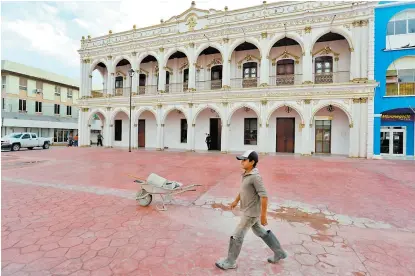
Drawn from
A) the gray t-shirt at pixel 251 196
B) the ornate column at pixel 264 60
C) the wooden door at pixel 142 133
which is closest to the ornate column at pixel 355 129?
the ornate column at pixel 264 60

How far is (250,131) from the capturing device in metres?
→ 19.2

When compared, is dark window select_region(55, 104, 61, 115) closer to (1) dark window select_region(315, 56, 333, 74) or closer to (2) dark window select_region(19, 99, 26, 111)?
(2) dark window select_region(19, 99, 26, 111)

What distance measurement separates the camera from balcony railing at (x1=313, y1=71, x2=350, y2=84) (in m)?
16.5

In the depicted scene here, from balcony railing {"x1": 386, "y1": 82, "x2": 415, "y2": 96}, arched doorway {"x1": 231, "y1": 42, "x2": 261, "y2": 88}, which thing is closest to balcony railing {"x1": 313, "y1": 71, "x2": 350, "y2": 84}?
balcony railing {"x1": 386, "y1": 82, "x2": 415, "y2": 96}

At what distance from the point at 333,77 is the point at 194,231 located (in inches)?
677

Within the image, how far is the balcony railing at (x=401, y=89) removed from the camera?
48.9ft

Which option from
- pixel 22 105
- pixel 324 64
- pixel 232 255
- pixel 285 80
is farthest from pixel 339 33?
pixel 22 105

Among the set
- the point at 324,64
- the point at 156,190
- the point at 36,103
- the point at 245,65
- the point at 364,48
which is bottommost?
the point at 156,190

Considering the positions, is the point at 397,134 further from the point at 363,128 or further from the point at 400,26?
the point at 400,26

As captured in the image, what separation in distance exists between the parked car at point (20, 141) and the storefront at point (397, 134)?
2937 centimetres

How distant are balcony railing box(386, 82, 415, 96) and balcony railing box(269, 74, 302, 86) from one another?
577 centimetres

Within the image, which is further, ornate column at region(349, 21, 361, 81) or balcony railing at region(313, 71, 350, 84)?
balcony railing at region(313, 71, 350, 84)

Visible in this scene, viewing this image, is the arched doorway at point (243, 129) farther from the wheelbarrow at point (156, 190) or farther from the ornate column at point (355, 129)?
the wheelbarrow at point (156, 190)

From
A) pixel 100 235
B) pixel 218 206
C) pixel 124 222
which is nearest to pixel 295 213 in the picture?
pixel 218 206
